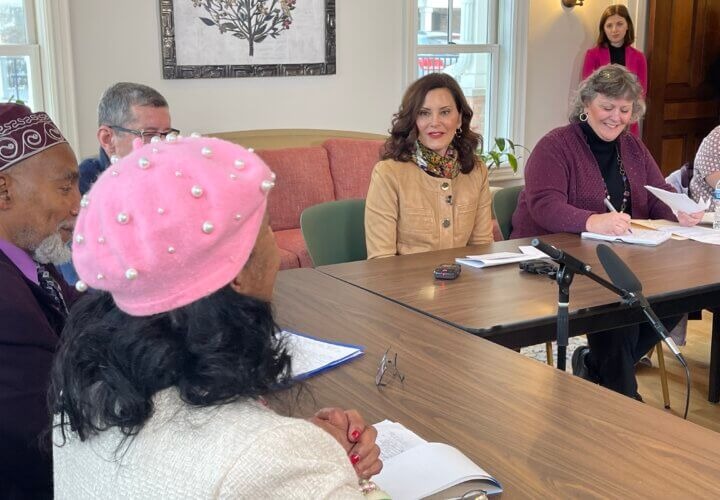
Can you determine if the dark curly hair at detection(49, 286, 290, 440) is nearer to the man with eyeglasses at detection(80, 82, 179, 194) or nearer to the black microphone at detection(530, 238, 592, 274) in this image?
the black microphone at detection(530, 238, 592, 274)

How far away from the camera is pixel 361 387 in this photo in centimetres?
161

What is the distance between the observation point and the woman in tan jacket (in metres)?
2.94

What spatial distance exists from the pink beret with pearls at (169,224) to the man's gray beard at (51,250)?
839 mm

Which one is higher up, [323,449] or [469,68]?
[469,68]

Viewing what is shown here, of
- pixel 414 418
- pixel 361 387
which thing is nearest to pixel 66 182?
pixel 361 387

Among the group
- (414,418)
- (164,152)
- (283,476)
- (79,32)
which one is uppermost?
(79,32)

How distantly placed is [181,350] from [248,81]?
4.27 m

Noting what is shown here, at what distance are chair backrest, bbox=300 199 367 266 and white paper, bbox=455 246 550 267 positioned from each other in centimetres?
49

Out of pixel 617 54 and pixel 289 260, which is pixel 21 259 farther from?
pixel 617 54

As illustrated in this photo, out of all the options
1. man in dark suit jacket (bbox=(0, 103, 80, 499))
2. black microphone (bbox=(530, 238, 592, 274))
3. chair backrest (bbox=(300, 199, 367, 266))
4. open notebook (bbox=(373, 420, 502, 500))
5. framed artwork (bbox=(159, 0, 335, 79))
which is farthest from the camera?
framed artwork (bbox=(159, 0, 335, 79))

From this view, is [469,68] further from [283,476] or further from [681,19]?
[283,476]

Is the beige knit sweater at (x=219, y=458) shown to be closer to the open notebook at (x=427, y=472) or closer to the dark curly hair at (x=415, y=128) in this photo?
the open notebook at (x=427, y=472)

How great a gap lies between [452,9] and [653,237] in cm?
346

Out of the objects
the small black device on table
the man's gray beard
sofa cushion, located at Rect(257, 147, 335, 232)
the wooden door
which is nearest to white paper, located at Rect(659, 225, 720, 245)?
the small black device on table
